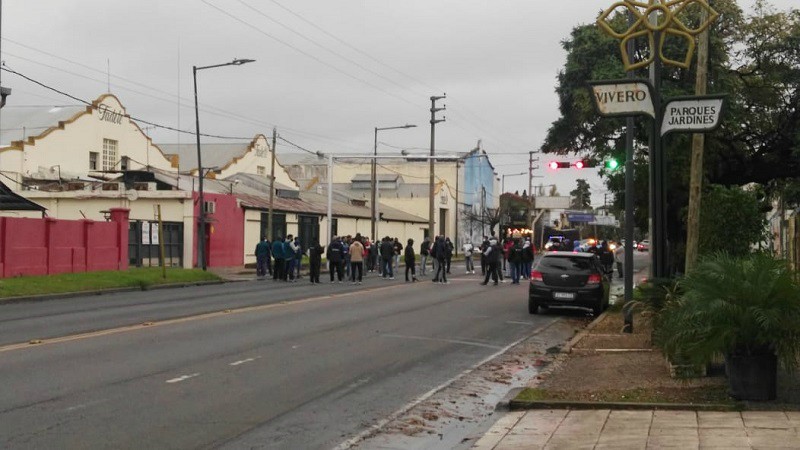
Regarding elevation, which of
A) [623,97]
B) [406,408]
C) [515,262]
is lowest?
[406,408]

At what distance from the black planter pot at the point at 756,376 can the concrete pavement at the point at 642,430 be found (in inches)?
19.9

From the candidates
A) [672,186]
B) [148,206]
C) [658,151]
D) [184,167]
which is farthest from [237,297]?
[184,167]

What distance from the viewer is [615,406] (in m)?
9.33

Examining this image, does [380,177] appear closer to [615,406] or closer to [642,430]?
[615,406]

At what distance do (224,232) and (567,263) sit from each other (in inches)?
1010

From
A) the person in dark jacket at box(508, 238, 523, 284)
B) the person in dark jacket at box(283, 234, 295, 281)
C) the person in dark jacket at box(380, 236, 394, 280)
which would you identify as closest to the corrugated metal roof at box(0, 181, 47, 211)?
the person in dark jacket at box(283, 234, 295, 281)

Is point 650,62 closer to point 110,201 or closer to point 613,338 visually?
point 613,338

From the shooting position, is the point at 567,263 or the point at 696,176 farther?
the point at 567,263

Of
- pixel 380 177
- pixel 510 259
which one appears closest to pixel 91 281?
pixel 510 259

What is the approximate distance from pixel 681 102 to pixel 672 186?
9622mm

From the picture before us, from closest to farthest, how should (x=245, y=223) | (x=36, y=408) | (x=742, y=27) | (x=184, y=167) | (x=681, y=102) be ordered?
(x=36, y=408) < (x=681, y=102) < (x=742, y=27) < (x=245, y=223) < (x=184, y=167)

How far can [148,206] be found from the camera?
4094cm

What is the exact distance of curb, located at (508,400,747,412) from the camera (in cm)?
902

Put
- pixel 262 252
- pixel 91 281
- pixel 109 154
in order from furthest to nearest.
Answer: pixel 109 154 < pixel 262 252 < pixel 91 281
